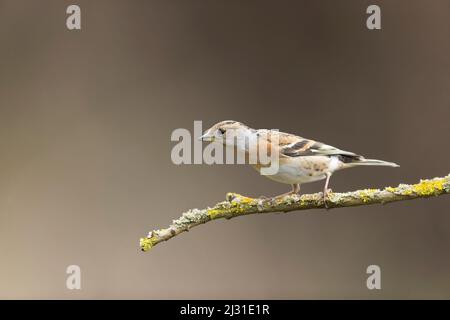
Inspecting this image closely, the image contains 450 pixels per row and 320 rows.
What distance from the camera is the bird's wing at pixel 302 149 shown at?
2.12 m

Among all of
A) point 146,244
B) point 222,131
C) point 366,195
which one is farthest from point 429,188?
point 146,244

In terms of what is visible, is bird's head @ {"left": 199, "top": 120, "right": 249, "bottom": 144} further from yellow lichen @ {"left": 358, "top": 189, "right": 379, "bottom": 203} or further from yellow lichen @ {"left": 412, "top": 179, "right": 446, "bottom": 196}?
yellow lichen @ {"left": 412, "top": 179, "right": 446, "bottom": 196}

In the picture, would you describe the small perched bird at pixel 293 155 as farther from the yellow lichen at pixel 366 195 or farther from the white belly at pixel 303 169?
the yellow lichen at pixel 366 195

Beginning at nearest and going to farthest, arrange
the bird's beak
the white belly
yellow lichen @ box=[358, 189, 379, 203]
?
A: yellow lichen @ box=[358, 189, 379, 203] → the bird's beak → the white belly

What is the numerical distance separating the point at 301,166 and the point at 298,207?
237 millimetres

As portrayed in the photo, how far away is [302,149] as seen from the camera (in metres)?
2.16

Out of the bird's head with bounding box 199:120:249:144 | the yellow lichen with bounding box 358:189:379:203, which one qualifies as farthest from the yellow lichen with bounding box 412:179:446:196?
the bird's head with bounding box 199:120:249:144

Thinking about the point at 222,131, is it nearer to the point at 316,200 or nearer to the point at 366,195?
the point at 316,200

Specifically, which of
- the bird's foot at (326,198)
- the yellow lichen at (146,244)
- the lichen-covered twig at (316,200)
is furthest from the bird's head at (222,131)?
the yellow lichen at (146,244)

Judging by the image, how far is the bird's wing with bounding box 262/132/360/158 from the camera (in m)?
2.12

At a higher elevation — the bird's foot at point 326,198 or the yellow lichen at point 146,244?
the bird's foot at point 326,198

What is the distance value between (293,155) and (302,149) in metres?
0.06

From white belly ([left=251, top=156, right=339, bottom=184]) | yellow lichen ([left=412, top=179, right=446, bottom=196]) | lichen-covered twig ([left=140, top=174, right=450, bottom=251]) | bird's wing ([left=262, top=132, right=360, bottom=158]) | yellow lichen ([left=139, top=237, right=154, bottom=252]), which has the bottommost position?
yellow lichen ([left=139, top=237, right=154, bottom=252])

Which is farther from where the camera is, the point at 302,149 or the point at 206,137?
the point at 302,149
